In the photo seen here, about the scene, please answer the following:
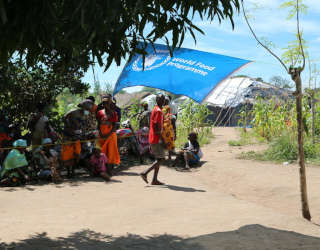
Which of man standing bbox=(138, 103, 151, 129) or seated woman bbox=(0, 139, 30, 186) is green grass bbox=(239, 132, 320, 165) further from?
seated woman bbox=(0, 139, 30, 186)

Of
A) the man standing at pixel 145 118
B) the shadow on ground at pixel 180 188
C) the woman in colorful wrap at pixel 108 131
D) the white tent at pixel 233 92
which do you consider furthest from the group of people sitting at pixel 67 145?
the white tent at pixel 233 92

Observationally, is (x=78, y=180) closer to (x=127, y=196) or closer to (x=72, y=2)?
(x=127, y=196)

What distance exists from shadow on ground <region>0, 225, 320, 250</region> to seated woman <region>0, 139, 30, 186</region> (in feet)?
9.57

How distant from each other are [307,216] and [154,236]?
7.05ft

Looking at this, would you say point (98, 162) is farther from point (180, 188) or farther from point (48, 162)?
point (180, 188)

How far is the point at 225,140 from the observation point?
1377 cm

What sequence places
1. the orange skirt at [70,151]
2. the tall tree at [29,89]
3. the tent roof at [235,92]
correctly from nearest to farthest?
the orange skirt at [70,151]
the tall tree at [29,89]
the tent roof at [235,92]

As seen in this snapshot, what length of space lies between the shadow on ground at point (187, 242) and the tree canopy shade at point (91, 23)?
6.13ft

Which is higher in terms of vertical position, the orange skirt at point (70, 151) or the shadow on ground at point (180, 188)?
the orange skirt at point (70, 151)

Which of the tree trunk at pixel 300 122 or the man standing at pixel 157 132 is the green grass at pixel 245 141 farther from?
the tree trunk at pixel 300 122

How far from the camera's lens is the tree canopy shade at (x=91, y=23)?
243cm

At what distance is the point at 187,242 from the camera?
386 cm

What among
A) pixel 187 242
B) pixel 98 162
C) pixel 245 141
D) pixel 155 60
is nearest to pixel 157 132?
pixel 98 162

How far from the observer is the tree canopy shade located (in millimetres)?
2426
